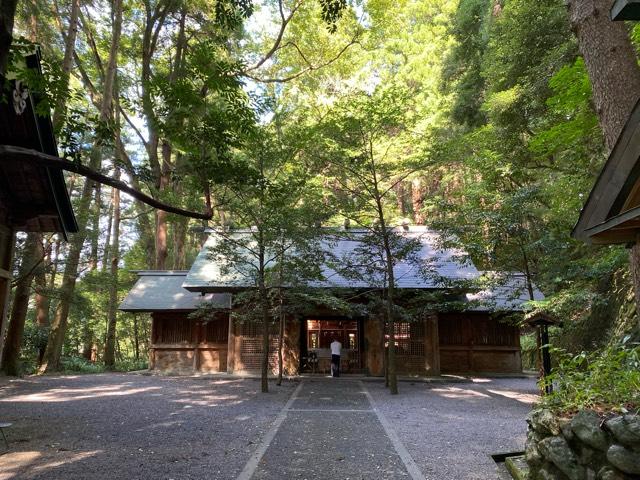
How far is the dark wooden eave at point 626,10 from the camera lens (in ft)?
11.9

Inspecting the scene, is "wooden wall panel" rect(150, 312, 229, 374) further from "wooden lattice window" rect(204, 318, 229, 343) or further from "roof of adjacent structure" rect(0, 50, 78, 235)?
"roof of adjacent structure" rect(0, 50, 78, 235)

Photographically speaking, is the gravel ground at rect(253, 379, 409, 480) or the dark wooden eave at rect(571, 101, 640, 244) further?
the gravel ground at rect(253, 379, 409, 480)

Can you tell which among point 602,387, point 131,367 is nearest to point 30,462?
point 602,387

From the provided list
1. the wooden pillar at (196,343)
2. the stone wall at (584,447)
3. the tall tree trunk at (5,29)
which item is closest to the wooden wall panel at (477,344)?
the wooden pillar at (196,343)

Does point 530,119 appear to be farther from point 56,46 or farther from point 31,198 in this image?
point 56,46

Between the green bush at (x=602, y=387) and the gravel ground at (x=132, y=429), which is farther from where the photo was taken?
the gravel ground at (x=132, y=429)

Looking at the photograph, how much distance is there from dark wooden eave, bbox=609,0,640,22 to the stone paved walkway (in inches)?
186

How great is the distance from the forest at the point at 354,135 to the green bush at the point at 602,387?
299cm

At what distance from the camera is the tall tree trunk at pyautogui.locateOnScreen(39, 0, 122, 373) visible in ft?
46.0

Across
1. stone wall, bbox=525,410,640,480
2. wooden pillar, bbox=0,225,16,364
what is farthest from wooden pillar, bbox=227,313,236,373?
stone wall, bbox=525,410,640,480

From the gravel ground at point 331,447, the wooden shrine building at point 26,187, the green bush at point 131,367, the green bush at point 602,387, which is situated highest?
the wooden shrine building at point 26,187

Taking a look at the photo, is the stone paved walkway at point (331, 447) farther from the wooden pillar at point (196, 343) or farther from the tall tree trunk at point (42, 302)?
the tall tree trunk at point (42, 302)

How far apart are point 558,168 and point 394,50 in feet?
40.7

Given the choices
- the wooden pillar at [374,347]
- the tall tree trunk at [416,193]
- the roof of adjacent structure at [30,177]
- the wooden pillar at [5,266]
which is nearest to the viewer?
the roof of adjacent structure at [30,177]
